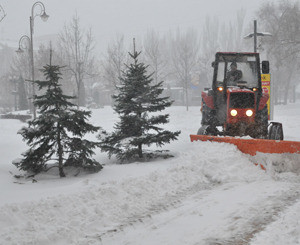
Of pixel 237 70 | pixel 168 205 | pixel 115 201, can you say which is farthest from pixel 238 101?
pixel 115 201

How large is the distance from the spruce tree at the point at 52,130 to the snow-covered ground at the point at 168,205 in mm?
318

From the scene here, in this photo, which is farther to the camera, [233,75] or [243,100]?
[233,75]

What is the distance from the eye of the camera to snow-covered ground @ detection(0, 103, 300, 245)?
344 cm

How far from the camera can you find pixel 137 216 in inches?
161

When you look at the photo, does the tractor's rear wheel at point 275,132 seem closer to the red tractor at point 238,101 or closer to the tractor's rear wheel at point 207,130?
the red tractor at point 238,101

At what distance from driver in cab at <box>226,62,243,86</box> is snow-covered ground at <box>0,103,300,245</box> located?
2.62 m

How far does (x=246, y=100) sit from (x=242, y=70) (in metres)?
1.26

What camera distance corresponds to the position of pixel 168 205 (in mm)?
4480

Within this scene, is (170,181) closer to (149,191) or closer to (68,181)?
(149,191)

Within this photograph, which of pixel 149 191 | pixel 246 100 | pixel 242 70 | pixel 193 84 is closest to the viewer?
pixel 149 191

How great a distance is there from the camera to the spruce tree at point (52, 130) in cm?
631

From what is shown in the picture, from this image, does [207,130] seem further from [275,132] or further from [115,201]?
[115,201]

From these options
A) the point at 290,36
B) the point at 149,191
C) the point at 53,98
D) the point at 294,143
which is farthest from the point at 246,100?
the point at 290,36

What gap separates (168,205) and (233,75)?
518cm
